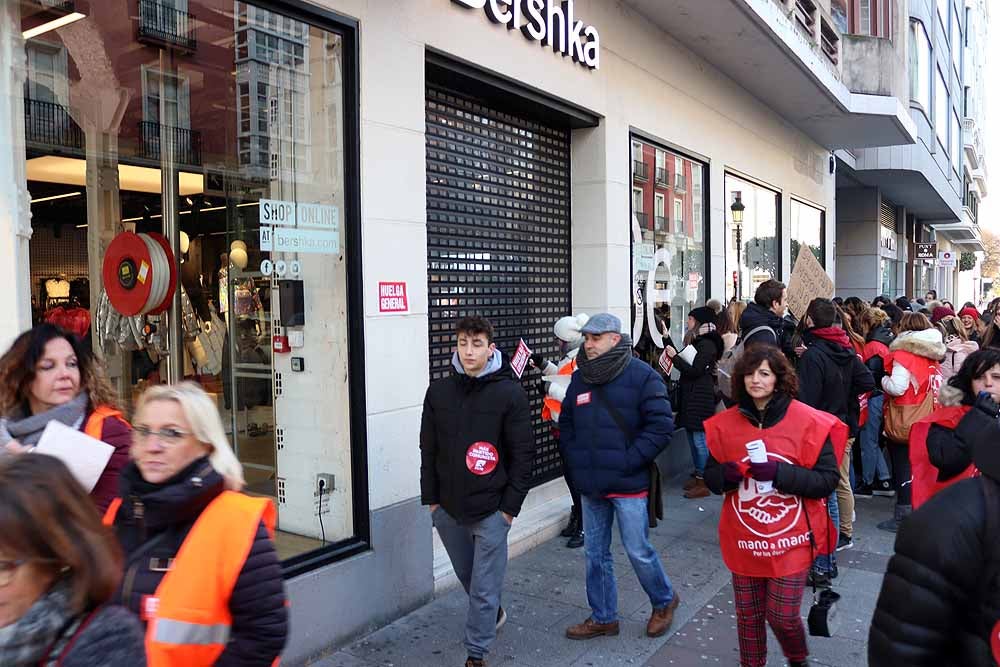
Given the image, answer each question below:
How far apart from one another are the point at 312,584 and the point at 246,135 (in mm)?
3031

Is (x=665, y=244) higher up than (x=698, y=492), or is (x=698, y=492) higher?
(x=665, y=244)

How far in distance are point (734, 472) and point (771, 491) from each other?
195 millimetres

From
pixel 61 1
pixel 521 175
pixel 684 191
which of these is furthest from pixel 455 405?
pixel 684 191

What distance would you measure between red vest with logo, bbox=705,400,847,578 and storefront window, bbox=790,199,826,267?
10.5m

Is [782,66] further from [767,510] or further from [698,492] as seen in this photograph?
[767,510]

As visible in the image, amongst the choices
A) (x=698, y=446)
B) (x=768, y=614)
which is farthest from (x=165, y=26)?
(x=698, y=446)

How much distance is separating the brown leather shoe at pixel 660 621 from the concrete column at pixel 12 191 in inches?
147

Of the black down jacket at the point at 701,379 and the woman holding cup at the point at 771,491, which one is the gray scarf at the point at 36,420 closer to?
the woman holding cup at the point at 771,491

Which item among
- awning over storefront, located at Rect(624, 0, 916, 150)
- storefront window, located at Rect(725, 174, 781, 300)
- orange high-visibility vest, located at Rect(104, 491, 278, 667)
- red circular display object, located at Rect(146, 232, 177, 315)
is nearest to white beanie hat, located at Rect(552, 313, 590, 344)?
red circular display object, located at Rect(146, 232, 177, 315)

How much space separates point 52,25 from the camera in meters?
4.25

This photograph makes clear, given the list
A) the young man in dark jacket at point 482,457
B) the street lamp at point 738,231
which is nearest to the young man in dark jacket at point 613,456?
the young man in dark jacket at point 482,457

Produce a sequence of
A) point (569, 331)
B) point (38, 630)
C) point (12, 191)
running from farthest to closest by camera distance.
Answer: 1. point (569, 331)
2. point (12, 191)
3. point (38, 630)

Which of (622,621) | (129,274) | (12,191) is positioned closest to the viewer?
(12,191)

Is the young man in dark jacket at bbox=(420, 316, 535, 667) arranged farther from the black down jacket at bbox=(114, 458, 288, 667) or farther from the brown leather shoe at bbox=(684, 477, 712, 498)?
the brown leather shoe at bbox=(684, 477, 712, 498)
